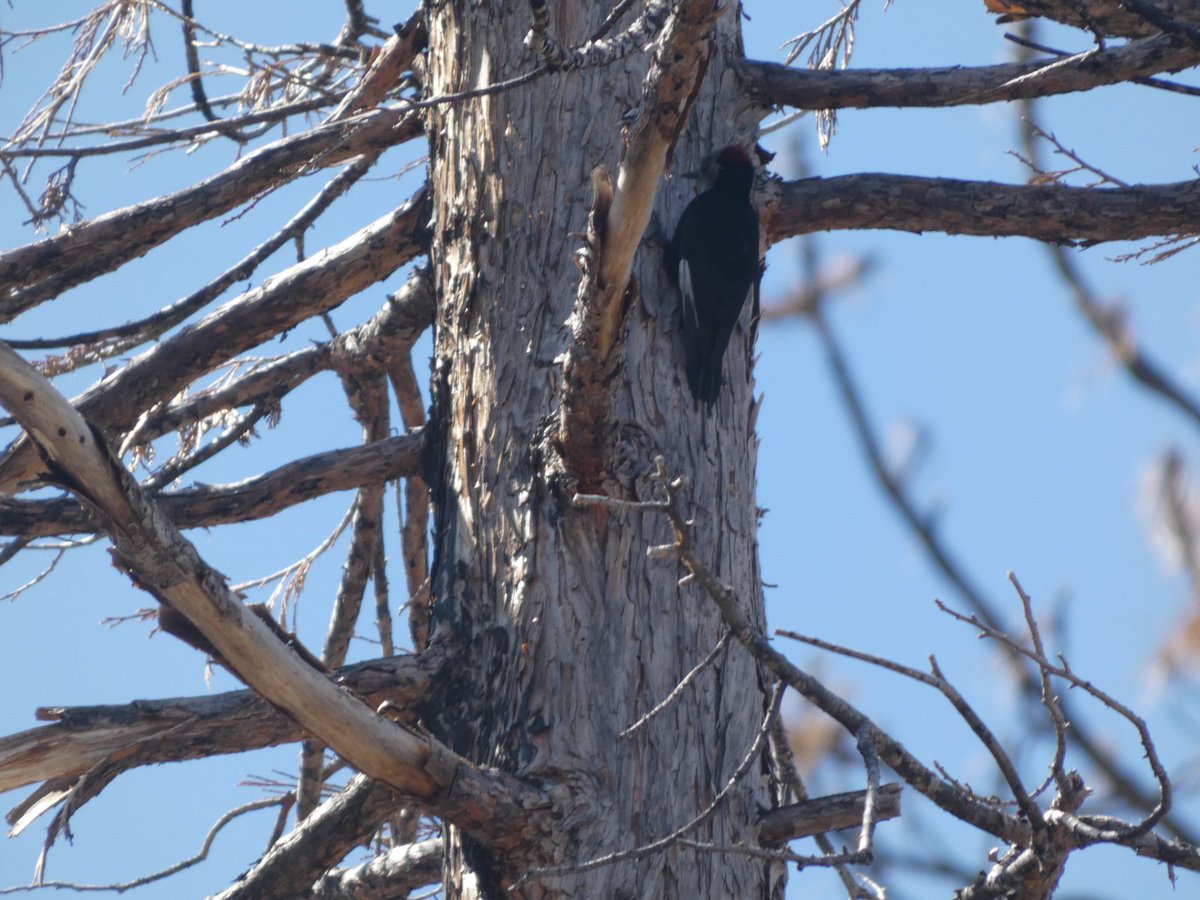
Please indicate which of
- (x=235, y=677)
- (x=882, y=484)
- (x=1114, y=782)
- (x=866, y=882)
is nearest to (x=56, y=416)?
(x=235, y=677)

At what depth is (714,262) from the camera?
3043 millimetres

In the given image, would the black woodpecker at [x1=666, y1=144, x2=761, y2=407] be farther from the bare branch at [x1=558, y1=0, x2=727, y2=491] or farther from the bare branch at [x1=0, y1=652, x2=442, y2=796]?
the bare branch at [x1=0, y1=652, x2=442, y2=796]

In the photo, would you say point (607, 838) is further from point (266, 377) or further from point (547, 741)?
point (266, 377)

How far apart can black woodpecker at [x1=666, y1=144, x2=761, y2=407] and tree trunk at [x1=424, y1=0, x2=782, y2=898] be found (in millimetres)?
52

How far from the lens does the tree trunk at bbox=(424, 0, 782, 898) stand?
2.46m

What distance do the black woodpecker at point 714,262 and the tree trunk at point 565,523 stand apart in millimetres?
52

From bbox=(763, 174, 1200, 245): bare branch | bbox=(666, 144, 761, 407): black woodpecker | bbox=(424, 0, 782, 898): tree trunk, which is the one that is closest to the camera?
bbox=(424, 0, 782, 898): tree trunk

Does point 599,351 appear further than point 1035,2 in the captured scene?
No

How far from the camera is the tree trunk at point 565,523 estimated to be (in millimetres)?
2463

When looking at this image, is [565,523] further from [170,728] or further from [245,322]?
[245,322]

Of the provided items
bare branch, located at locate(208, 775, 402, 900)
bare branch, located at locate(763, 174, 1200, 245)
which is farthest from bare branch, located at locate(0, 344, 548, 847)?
bare branch, located at locate(763, 174, 1200, 245)

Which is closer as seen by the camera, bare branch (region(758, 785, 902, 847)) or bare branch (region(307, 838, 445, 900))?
bare branch (region(758, 785, 902, 847))

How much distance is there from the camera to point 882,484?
2.23 meters

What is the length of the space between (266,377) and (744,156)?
1.61 m
